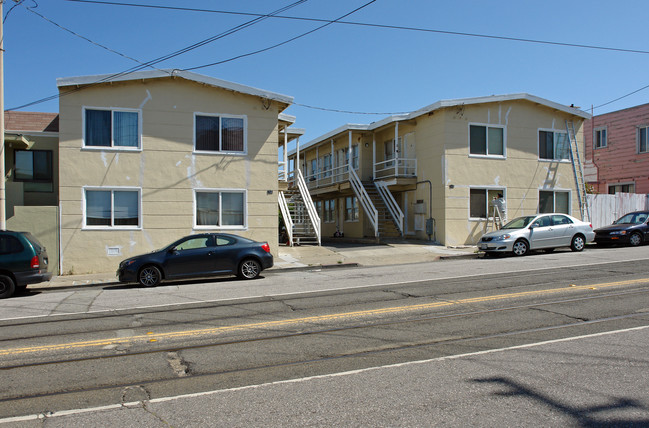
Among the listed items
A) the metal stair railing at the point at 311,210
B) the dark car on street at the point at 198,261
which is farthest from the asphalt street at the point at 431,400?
the metal stair railing at the point at 311,210

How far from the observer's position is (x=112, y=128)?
57.8 ft

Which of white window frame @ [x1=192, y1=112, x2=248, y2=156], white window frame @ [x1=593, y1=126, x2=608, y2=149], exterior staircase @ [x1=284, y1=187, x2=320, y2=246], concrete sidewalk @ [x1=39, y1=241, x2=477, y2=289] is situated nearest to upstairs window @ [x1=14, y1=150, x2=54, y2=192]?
concrete sidewalk @ [x1=39, y1=241, x2=477, y2=289]

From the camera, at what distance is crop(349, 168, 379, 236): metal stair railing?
77.5 feet

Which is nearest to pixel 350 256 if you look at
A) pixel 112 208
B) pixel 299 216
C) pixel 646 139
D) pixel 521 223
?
pixel 521 223

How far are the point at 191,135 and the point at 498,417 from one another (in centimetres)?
1583

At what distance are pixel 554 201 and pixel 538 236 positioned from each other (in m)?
7.13

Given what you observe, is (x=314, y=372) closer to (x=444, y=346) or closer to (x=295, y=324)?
(x=444, y=346)

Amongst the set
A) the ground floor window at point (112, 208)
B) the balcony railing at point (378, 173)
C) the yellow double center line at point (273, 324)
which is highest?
the balcony railing at point (378, 173)

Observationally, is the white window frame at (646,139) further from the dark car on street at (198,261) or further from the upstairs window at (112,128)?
the upstairs window at (112,128)

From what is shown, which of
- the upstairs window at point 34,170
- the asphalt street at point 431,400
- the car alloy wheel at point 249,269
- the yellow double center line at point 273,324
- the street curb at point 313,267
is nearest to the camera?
the asphalt street at point 431,400

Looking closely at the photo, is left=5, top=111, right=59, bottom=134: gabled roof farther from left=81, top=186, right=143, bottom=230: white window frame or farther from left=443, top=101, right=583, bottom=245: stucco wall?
left=443, top=101, right=583, bottom=245: stucco wall

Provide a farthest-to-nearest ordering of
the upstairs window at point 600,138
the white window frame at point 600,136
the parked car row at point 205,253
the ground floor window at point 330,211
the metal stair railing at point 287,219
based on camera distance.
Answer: the ground floor window at point 330,211
the upstairs window at point 600,138
the white window frame at point 600,136
the metal stair railing at point 287,219
the parked car row at point 205,253

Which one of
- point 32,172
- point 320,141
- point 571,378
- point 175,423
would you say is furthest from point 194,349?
point 320,141

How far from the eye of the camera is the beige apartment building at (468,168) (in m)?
22.0
